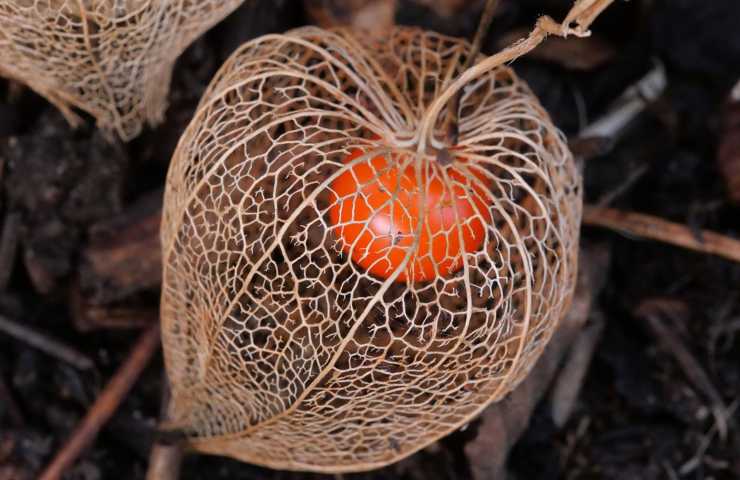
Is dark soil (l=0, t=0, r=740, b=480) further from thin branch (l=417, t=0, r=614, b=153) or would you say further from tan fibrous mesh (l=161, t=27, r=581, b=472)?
thin branch (l=417, t=0, r=614, b=153)

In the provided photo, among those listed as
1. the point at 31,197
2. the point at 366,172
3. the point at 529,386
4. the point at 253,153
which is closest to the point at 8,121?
the point at 31,197

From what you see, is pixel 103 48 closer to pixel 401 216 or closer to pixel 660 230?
pixel 401 216

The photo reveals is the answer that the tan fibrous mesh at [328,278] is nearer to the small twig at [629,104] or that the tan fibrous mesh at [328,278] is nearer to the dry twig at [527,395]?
the dry twig at [527,395]

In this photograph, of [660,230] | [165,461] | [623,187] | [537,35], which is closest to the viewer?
[537,35]

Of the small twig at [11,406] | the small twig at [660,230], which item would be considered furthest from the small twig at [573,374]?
the small twig at [11,406]

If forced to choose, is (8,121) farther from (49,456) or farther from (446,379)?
(446,379)

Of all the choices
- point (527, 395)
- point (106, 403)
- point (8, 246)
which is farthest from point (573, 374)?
point (8, 246)
